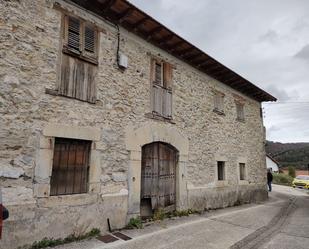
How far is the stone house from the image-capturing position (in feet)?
14.8

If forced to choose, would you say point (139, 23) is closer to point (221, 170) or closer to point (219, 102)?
point (219, 102)

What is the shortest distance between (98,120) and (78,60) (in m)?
1.35

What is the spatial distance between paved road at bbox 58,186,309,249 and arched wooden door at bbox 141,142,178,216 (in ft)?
1.97

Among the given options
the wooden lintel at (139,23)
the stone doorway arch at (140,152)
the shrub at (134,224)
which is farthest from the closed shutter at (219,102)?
the shrub at (134,224)

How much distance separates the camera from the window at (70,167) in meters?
4.98

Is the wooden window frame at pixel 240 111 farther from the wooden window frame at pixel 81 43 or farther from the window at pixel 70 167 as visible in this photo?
the window at pixel 70 167

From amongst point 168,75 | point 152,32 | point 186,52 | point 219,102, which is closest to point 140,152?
point 168,75

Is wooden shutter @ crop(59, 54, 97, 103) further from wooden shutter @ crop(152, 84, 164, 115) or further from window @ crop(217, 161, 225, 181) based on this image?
window @ crop(217, 161, 225, 181)

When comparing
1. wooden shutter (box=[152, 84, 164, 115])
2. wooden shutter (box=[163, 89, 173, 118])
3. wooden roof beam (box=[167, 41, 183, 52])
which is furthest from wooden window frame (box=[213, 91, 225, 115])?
wooden shutter (box=[152, 84, 164, 115])

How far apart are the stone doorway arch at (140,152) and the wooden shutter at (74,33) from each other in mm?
2179

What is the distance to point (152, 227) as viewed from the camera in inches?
241

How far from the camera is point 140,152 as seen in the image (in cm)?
655

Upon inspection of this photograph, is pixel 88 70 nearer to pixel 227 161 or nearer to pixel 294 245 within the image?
pixel 294 245

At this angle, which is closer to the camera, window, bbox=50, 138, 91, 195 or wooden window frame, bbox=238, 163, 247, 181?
window, bbox=50, 138, 91, 195
